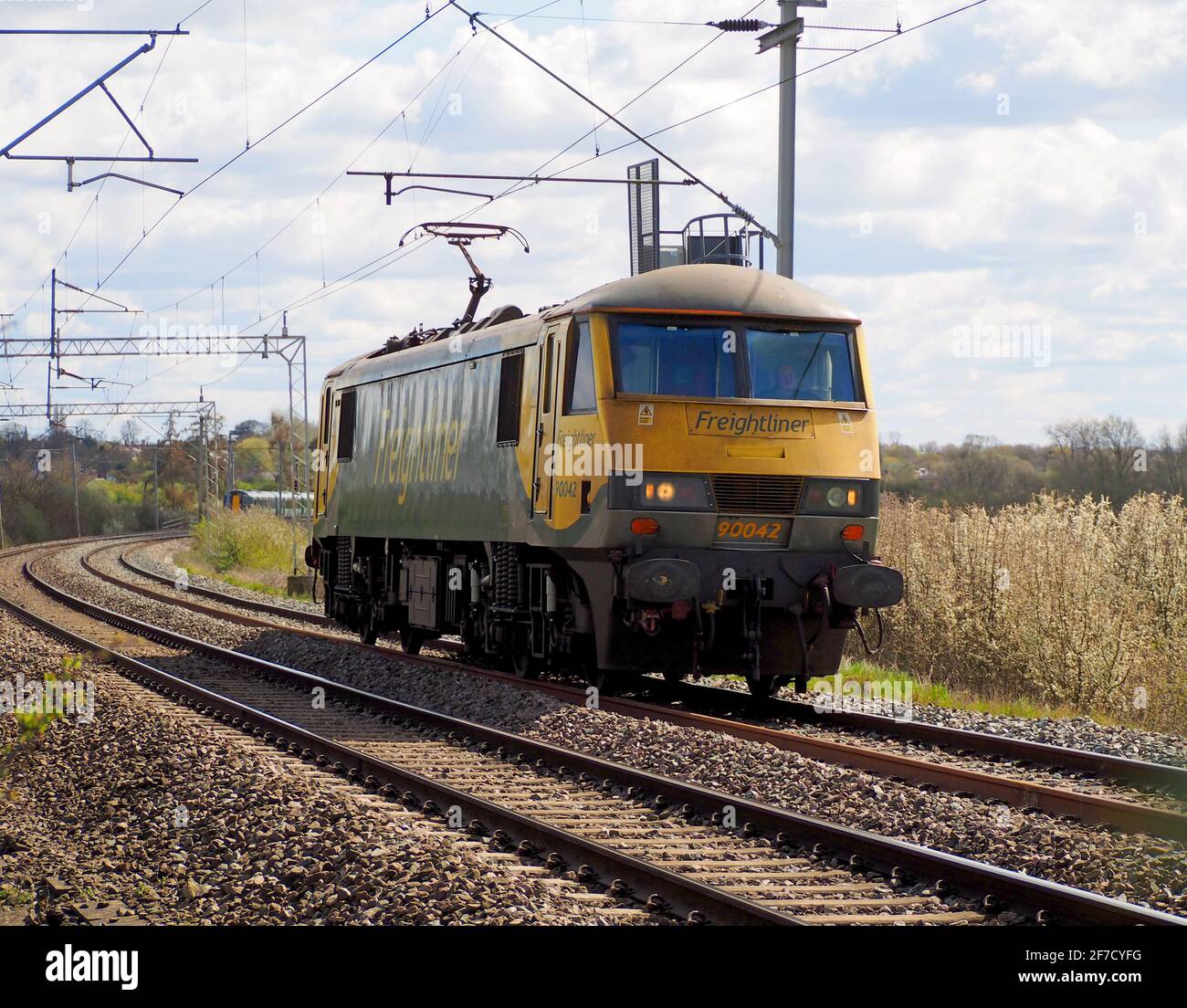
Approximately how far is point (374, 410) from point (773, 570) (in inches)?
330

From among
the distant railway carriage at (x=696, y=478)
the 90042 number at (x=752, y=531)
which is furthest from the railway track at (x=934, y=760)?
the 90042 number at (x=752, y=531)

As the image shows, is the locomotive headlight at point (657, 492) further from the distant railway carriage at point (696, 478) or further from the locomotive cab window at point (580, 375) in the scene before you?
the locomotive cab window at point (580, 375)

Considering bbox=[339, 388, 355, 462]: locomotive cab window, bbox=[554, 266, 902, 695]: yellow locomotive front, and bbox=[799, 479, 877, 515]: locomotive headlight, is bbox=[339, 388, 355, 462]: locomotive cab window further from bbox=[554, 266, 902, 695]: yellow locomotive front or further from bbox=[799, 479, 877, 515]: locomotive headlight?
bbox=[799, 479, 877, 515]: locomotive headlight

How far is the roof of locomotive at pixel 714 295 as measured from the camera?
42.2ft

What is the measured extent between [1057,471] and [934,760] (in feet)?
126

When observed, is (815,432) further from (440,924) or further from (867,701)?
(440,924)

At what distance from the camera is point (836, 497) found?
42.3 ft

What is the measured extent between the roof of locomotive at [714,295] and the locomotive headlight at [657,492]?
4.88ft

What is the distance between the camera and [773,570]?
1262 centimetres

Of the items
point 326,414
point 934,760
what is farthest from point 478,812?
point 326,414

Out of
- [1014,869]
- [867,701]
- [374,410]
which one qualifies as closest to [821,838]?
[1014,869]

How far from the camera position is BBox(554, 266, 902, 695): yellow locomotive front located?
12.4 meters

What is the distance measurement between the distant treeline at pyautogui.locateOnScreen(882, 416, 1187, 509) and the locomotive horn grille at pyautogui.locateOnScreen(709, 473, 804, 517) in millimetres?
21641
